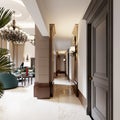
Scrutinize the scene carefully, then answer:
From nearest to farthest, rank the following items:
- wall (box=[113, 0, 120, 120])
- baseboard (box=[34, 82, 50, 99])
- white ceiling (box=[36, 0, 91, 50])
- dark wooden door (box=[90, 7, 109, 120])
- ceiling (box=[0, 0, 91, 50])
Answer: wall (box=[113, 0, 120, 120]) → dark wooden door (box=[90, 7, 109, 120]) → ceiling (box=[0, 0, 91, 50]) → white ceiling (box=[36, 0, 91, 50]) → baseboard (box=[34, 82, 50, 99])

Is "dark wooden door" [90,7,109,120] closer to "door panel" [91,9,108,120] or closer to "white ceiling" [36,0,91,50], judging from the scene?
"door panel" [91,9,108,120]

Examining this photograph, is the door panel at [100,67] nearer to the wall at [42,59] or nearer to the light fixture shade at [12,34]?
the wall at [42,59]

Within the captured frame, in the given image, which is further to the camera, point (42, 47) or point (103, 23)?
point (42, 47)

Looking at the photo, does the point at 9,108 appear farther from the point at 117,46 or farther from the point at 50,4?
the point at 117,46

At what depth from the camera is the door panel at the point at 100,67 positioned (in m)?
3.17

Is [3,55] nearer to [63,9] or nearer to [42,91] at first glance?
[63,9]

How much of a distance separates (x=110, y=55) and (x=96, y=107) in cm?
174

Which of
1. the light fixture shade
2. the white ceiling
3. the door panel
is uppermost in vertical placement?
the white ceiling

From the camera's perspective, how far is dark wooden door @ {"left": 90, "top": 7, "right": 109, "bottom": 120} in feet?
10.4

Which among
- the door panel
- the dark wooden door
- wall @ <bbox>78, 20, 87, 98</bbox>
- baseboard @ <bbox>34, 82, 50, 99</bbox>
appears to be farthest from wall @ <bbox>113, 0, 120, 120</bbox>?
baseboard @ <bbox>34, 82, 50, 99</bbox>

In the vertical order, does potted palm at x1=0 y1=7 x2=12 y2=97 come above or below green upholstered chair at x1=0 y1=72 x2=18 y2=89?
above

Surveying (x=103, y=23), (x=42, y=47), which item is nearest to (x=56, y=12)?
(x=42, y=47)

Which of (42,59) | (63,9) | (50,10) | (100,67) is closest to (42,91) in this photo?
(42,59)

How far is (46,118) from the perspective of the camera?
13.3ft
